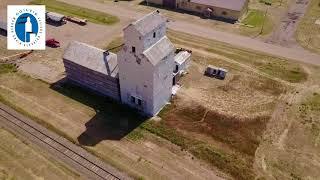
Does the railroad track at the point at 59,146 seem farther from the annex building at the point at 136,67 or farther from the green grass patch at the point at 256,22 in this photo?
the green grass patch at the point at 256,22

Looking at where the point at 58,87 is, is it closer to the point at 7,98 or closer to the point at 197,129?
the point at 7,98

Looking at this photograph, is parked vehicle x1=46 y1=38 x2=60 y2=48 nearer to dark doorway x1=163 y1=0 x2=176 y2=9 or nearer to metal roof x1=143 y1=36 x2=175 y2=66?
metal roof x1=143 y1=36 x2=175 y2=66

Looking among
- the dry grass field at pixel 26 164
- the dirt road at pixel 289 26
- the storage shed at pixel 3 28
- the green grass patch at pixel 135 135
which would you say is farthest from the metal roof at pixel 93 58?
the dirt road at pixel 289 26

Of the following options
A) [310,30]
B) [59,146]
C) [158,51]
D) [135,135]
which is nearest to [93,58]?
[158,51]

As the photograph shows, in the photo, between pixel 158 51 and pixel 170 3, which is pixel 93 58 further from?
pixel 170 3

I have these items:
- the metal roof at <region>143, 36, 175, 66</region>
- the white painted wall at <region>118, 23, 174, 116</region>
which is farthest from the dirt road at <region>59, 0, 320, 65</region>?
the metal roof at <region>143, 36, 175, 66</region>

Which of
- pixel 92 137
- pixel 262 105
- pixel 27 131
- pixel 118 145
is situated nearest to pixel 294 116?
pixel 262 105
